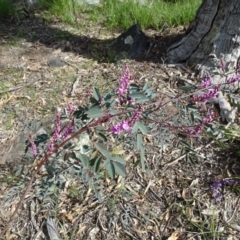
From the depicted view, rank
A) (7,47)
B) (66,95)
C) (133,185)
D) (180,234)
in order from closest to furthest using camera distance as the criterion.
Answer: (180,234) → (133,185) → (66,95) → (7,47)

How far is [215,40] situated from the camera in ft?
8.24

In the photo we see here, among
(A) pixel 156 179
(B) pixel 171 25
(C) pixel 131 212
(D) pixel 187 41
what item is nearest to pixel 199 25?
(D) pixel 187 41

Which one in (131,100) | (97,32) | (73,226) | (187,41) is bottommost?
(73,226)

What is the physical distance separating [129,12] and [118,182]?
2.13 meters

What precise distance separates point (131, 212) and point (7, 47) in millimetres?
2025

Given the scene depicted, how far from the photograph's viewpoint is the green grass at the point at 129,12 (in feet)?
11.2

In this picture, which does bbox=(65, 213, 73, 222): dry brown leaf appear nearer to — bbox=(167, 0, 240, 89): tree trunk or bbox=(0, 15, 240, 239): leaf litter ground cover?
bbox=(0, 15, 240, 239): leaf litter ground cover

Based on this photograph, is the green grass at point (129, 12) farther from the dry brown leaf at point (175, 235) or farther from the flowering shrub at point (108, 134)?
the dry brown leaf at point (175, 235)

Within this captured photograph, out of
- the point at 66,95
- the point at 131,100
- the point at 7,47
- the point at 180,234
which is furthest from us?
the point at 7,47

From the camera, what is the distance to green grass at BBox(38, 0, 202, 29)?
3.41 meters

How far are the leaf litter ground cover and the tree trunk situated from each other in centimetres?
14

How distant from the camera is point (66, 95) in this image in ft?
8.30

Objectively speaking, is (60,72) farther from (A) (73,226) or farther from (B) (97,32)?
(A) (73,226)

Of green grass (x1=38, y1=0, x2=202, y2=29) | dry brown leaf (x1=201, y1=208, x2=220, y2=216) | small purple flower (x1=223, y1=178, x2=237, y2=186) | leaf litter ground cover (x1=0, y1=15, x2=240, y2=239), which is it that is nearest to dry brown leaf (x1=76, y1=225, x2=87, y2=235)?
leaf litter ground cover (x1=0, y1=15, x2=240, y2=239)
